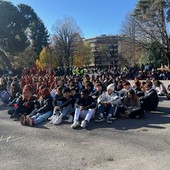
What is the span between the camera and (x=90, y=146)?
18.5 ft

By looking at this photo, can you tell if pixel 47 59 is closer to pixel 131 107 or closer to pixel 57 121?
pixel 131 107

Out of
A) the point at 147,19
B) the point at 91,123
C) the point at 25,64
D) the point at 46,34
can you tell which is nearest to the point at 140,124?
the point at 91,123

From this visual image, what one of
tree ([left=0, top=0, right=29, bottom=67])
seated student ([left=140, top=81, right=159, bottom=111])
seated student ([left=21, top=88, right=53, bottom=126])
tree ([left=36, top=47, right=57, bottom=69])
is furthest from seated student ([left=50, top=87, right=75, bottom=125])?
tree ([left=36, top=47, right=57, bottom=69])

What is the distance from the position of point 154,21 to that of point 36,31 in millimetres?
25172

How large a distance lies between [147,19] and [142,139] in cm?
3204

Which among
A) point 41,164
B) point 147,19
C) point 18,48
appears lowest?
point 41,164

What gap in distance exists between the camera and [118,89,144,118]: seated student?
8164mm

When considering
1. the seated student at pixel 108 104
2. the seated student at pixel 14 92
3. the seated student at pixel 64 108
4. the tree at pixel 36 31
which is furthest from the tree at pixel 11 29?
the seated student at pixel 108 104

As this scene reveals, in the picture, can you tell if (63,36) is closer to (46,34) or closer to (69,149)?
(46,34)

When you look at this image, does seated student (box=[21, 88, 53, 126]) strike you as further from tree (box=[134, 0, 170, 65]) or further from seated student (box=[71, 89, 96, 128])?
tree (box=[134, 0, 170, 65])

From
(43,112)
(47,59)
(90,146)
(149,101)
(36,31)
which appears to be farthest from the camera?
(36,31)

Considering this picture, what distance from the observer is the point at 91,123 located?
772 cm

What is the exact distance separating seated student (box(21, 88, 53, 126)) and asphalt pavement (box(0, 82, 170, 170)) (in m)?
0.23

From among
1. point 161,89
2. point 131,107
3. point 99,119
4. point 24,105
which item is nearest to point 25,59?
point 161,89
